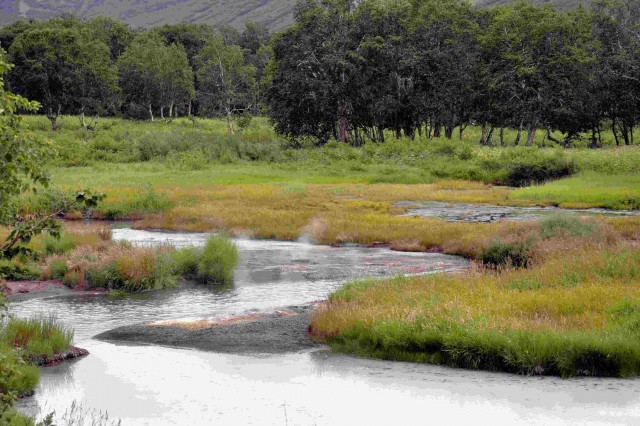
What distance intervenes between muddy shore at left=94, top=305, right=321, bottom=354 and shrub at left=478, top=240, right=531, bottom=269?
33.2ft

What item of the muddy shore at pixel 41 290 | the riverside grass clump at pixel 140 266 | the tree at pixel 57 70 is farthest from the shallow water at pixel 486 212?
the tree at pixel 57 70

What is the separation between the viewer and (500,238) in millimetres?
27672

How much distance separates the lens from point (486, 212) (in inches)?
1617

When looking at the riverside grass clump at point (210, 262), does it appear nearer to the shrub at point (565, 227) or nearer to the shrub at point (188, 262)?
the shrub at point (188, 262)

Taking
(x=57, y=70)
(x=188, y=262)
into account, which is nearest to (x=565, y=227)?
(x=188, y=262)

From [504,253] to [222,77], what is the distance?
74532 mm

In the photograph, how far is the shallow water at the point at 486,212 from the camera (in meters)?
38.0

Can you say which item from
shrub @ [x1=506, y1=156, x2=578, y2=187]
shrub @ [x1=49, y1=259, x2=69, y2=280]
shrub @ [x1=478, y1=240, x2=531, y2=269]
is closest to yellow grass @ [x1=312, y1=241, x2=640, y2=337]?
shrub @ [x1=478, y1=240, x2=531, y2=269]

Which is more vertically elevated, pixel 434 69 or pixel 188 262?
pixel 434 69

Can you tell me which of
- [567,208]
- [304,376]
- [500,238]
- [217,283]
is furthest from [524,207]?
[304,376]

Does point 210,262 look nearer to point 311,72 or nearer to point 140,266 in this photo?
point 140,266

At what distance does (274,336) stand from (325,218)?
70.2ft

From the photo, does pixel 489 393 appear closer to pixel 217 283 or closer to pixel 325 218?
pixel 217 283

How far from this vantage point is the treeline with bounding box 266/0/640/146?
78750mm
